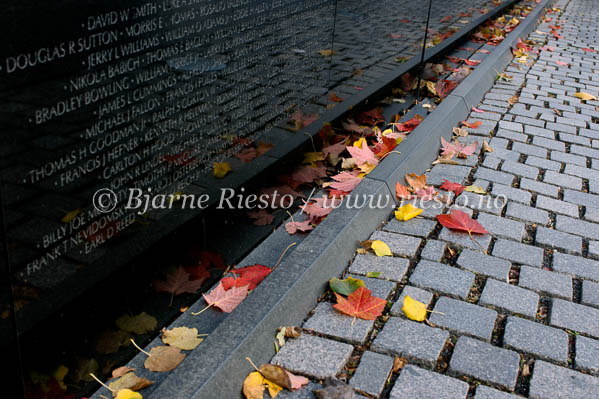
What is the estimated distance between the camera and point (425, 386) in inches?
76.3

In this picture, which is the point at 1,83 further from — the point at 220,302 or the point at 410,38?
the point at 410,38

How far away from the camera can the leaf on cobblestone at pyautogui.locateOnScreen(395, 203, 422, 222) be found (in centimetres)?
304

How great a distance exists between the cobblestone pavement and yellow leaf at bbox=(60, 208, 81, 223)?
2.74ft

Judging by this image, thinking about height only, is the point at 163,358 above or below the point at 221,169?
below

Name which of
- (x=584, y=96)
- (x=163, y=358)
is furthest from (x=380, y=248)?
(x=584, y=96)

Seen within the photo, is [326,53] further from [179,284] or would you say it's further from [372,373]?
[372,373]

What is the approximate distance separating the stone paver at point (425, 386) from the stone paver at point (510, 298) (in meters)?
0.53

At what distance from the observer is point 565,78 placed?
627 centimetres

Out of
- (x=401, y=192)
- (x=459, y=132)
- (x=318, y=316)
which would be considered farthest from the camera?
(x=459, y=132)

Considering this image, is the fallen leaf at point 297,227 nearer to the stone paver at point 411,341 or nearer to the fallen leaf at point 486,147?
the stone paver at point 411,341

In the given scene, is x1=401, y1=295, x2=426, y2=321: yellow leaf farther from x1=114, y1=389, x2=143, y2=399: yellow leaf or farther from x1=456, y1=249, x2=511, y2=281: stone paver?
x1=114, y1=389, x2=143, y2=399: yellow leaf

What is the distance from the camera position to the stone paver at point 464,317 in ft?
7.30

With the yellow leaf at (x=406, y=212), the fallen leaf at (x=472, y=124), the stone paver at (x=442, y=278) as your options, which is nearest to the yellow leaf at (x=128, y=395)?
the stone paver at (x=442, y=278)

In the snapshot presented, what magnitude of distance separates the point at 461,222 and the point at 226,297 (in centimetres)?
127
